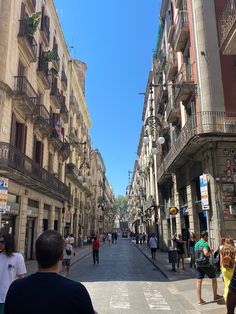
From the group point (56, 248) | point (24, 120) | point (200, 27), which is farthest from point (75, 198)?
Answer: point (56, 248)

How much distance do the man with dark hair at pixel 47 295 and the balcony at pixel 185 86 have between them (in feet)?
50.1

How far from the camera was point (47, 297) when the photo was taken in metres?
2.13

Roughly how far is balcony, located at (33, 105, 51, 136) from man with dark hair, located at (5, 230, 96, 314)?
18.8m

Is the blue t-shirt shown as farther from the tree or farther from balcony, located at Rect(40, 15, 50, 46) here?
the tree

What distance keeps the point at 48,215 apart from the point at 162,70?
16.1 metres

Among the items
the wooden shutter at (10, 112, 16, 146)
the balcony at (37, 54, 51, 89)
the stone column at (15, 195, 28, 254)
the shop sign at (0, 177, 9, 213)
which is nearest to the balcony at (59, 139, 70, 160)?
the balcony at (37, 54, 51, 89)

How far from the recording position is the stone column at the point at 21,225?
18.7m

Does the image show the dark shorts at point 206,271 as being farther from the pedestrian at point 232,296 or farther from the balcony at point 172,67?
the balcony at point 172,67

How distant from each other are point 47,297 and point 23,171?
15425 mm

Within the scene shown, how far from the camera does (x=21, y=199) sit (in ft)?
62.7

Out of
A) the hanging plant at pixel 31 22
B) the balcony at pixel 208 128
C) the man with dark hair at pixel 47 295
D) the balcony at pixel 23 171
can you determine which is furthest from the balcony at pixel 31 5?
the man with dark hair at pixel 47 295

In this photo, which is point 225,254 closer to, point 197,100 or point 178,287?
point 178,287

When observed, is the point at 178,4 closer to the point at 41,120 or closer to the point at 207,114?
the point at 207,114

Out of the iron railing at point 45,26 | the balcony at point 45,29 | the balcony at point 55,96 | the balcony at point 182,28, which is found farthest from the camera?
the balcony at point 55,96
